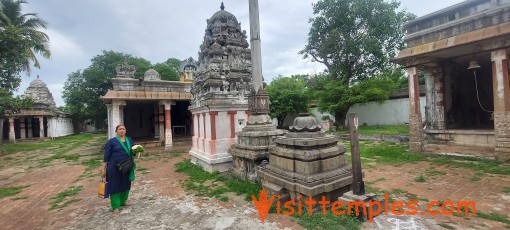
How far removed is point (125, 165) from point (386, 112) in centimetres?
2221

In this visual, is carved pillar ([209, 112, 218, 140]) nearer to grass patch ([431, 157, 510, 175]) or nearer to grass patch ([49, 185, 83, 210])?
grass patch ([49, 185, 83, 210])

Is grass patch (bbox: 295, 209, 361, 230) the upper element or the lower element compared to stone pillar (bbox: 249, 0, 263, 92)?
lower

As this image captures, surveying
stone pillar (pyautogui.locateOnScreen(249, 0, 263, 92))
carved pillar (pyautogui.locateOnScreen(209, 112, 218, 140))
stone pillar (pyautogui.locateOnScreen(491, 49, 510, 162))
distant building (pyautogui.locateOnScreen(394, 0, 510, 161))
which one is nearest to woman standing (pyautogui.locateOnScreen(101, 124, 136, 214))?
carved pillar (pyautogui.locateOnScreen(209, 112, 218, 140))

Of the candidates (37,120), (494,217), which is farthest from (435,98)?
(37,120)

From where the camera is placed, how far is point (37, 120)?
91.4ft

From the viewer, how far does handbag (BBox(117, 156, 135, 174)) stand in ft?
14.9

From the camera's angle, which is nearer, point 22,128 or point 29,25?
point 29,25

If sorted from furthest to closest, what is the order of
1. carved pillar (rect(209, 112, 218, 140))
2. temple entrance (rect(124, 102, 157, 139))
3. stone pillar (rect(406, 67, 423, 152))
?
1. temple entrance (rect(124, 102, 157, 139))
2. stone pillar (rect(406, 67, 423, 152))
3. carved pillar (rect(209, 112, 218, 140))

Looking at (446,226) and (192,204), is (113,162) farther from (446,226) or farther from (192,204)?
(446,226)

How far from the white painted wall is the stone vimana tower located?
16.1 m

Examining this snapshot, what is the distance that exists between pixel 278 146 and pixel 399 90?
1962cm

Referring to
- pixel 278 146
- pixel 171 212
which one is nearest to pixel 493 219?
pixel 278 146

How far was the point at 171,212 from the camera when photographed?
14.7 ft

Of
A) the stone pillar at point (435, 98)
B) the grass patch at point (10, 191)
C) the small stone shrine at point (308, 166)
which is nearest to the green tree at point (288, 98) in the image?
the stone pillar at point (435, 98)
